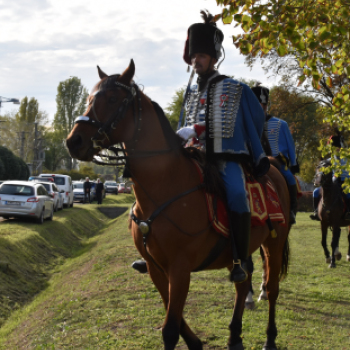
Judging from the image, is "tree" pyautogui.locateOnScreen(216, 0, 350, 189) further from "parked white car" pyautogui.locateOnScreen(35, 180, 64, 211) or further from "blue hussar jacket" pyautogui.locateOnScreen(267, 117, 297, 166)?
"parked white car" pyautogui.locateOnScreen(35, 180, 64, 211)

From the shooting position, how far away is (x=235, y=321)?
18.5 ft

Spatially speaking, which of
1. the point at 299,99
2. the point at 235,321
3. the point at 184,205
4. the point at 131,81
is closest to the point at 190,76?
the point at 131,81

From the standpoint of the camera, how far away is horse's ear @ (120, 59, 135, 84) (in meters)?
4.49

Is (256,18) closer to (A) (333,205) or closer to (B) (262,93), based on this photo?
(B) (262,93)

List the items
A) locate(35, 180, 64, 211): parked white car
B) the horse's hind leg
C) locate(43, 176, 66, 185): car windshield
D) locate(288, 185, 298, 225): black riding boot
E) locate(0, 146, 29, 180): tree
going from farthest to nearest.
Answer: locate(0, 146, 29, 180): tree
locate(43, 176, 66, 185): car windshield
locate(35, 180, 64, 211): parked white car
locate(288, 185, 298, 225): black riding boot
the horse's hind leg

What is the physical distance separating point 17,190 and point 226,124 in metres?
18.5

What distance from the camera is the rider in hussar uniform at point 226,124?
495 centimetres

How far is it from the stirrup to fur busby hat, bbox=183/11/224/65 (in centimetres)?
220

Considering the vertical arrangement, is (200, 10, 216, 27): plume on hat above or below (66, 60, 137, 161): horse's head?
above

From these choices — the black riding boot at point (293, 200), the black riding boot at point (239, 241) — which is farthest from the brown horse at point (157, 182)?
the black riding boot at point (293, 200)

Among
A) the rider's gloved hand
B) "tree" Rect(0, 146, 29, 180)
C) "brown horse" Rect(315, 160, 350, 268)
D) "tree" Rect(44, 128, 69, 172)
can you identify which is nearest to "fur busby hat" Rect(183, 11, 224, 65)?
the rider's gloved hand

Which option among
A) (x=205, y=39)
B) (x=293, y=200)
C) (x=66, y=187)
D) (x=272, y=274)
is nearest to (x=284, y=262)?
(x=272, y=274)

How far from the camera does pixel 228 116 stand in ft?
16.7

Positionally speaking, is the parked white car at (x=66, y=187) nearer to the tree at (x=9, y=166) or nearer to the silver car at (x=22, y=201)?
the tree at (x=9, y=166)
